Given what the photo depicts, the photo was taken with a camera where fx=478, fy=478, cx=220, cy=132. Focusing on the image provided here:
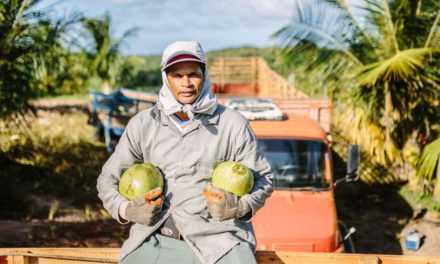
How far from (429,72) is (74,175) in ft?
23.0

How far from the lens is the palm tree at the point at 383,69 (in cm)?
763

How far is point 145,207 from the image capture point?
2336 millimetres

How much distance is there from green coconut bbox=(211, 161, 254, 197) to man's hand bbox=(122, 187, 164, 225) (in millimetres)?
299

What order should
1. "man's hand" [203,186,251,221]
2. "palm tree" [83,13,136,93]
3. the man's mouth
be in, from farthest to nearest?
"palm tree" [83,13,136,93] → the man's mouth → "man's hand" [203,186,251,221]

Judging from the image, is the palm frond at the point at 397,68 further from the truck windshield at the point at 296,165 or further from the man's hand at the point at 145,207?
the man's hand at the point at 145,207

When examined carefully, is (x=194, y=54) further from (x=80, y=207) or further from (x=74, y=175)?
(x=74, y=175)

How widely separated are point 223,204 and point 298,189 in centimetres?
302

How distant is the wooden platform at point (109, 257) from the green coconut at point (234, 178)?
621 mm

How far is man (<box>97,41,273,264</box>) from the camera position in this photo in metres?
2.50

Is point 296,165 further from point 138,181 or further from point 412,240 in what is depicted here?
point 138,181

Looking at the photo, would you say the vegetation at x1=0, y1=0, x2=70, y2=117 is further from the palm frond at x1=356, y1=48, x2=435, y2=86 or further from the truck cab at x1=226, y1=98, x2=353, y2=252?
the palm frond at x1=356, y1=48, x2=435, y2=86

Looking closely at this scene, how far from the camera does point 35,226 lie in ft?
24.0

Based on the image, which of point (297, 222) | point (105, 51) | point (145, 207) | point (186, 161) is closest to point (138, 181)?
point (145, 207)

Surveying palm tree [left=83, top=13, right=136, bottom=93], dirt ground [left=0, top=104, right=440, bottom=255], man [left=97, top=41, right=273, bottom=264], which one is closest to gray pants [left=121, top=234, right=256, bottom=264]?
man [left=97, top=41, right=273, bottom=264]
